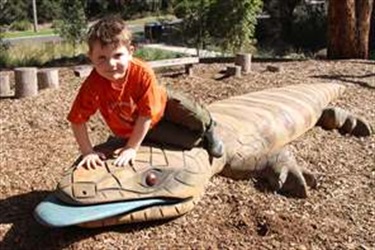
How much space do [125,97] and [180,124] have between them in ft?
1.30

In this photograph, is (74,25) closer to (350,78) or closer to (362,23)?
(362,23)

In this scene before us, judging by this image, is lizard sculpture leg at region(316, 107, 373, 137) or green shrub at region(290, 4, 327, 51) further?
green shrub at region(290, 4, 327, 51)

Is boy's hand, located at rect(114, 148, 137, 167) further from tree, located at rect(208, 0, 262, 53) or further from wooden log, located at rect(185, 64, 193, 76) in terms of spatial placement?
tree, located at rect(208, 0, 262, 53)

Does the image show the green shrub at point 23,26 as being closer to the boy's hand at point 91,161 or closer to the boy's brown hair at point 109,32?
the boy's hand at point 91,161

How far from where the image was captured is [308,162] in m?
4.43

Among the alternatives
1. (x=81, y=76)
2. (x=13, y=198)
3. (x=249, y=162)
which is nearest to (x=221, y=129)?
(x=249, y=162)

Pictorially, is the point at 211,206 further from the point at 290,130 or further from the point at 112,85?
the point at 290,130

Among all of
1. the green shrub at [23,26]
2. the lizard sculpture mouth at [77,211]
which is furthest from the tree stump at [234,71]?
the green shrub at [23,26]

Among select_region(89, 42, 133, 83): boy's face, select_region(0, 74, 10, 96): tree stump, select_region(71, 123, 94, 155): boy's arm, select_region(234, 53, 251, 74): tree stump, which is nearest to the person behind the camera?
select_region(89, 42, 133, 83): boy's face

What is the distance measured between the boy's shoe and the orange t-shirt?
41 centimetres

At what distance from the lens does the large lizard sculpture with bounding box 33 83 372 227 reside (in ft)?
10.2

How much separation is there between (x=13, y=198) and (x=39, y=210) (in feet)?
2.90

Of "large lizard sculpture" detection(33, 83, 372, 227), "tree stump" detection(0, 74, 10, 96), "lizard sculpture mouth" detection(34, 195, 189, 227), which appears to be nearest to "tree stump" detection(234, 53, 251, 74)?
"large lizard sculpture" detection(33, 83, 372, 227)

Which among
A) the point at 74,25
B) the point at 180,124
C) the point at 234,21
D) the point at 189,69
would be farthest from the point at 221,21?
the point at 180,124
